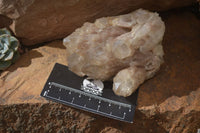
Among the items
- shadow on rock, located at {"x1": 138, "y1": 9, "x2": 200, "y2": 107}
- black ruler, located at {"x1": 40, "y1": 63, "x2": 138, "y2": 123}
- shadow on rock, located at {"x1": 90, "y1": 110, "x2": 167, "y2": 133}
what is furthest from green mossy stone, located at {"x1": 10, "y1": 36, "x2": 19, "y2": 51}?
shadow on rock, located at {"x1": 138, "y1": 9, "x2": 200, "y2": 107}

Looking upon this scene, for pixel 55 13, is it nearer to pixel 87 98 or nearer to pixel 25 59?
pixel 25 59

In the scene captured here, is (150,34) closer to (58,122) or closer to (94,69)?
(94,69)

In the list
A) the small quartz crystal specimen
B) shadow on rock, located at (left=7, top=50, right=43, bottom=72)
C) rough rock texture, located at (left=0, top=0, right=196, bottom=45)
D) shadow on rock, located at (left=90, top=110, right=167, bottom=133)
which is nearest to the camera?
the small quartz crystal specimen

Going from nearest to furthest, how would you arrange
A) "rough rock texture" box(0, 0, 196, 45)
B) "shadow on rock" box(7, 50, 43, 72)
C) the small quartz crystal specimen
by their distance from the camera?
the small quartz crystal specimen, "rough rock texture" box(0, 0, 196, 45), "shadow on rock" box(7, 50, 43, 72)

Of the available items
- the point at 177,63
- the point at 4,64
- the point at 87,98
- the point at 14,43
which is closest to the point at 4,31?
the point at 14,43

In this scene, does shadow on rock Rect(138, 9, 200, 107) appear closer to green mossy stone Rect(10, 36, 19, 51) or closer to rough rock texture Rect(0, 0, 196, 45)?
rough rock texture Rect(0, 0, 196, 45)

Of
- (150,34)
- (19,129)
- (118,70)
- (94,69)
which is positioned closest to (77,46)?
(94,69)

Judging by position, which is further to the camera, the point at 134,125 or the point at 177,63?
the point at 177,63
